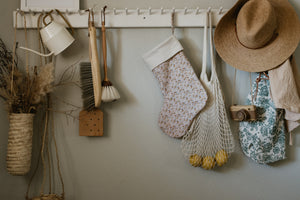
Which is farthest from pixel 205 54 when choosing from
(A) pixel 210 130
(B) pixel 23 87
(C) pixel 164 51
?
(B) pixel 23 87

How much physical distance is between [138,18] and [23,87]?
0.69 meters

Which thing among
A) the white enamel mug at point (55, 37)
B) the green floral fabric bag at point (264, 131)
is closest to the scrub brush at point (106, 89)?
the white enamel mug at point (55, 37)

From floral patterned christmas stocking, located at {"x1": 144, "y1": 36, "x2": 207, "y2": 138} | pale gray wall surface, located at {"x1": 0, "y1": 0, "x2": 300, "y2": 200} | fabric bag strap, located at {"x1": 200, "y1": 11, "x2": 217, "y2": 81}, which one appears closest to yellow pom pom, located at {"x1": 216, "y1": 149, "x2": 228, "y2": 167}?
pale gray wall surface, located at {"x1": 0, "y1": 0, "x2": 300, "y2": 200}

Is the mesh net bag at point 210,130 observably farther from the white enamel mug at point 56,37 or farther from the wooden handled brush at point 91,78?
the white enamel mug at point 56,37

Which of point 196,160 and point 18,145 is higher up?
point 18,145

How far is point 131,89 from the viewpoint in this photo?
1.48 meters

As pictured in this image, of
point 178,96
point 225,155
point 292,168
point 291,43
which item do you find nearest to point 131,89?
point 178,96

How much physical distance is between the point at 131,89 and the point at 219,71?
0.49 meters

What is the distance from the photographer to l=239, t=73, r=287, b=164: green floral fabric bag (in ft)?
4.56

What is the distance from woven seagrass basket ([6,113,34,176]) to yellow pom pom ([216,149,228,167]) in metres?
0.94

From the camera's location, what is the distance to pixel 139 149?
1474mm

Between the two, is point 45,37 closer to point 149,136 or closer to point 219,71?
point 149,136

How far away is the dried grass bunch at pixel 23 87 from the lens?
1.30 metres

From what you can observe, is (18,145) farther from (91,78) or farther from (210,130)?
(210,130)
